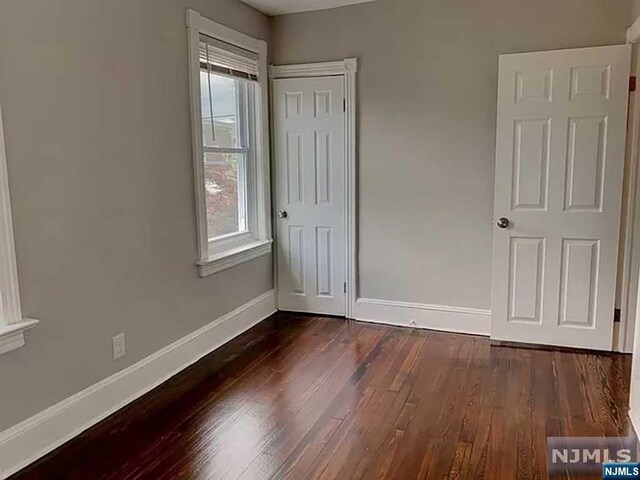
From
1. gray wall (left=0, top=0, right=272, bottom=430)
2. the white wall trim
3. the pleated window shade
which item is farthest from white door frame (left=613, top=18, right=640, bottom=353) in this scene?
gray wall (left=0, top=0, right=272, bottom=430)

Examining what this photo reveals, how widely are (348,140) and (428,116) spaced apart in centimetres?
66

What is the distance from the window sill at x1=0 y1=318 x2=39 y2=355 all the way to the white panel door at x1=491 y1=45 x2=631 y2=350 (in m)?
2.95

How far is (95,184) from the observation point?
2662 mm

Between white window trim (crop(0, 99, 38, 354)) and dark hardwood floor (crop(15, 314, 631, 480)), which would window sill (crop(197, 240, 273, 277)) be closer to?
dark hardwood floor (crop(15, 314, 631, 480))

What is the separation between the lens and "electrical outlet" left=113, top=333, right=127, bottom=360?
9.34ft

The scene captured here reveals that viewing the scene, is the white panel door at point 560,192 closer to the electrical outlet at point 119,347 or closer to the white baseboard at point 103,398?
the white baseboard at point 103,398

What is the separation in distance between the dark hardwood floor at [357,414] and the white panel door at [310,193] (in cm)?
73

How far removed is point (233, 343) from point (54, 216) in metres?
1.76

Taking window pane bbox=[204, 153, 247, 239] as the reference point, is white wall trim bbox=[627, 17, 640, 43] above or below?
above

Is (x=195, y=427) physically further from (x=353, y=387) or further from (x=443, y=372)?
(x=443, y=372)

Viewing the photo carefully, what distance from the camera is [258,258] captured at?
4.30 m

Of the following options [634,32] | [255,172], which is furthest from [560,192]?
[255,172]

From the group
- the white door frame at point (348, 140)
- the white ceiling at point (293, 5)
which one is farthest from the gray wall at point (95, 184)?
the white door frame at point (348, 140)

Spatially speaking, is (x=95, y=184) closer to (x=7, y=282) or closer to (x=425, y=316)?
(x=7, y=282)
